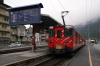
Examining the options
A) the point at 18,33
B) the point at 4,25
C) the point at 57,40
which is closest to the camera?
the point at 57,40

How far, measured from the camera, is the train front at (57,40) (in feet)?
51.9

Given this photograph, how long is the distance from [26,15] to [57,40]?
19.8ft

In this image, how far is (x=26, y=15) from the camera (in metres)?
19.9

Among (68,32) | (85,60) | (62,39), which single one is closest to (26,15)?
(62,39)

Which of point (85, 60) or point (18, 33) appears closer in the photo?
point (85, 60)

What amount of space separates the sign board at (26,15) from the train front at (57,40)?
10.00 feet

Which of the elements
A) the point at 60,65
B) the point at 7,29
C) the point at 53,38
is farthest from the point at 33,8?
the point at 7,29

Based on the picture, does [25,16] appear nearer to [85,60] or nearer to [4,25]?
[85,60]

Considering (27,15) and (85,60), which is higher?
(27,15)

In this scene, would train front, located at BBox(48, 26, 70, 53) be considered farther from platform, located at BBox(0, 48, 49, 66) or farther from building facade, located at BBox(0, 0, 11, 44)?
building facade, located at BBox(0, 0, 11, 44)

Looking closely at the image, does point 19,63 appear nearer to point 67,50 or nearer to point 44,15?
point 67,50

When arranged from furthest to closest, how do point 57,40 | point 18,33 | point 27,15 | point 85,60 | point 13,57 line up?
point 18,33 < point 27,15 < point 57,40 < point 85,60 < point 13,57

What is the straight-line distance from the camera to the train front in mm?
15826

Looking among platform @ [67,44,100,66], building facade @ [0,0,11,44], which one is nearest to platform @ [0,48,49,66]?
platform @ [67,44,100,66]
